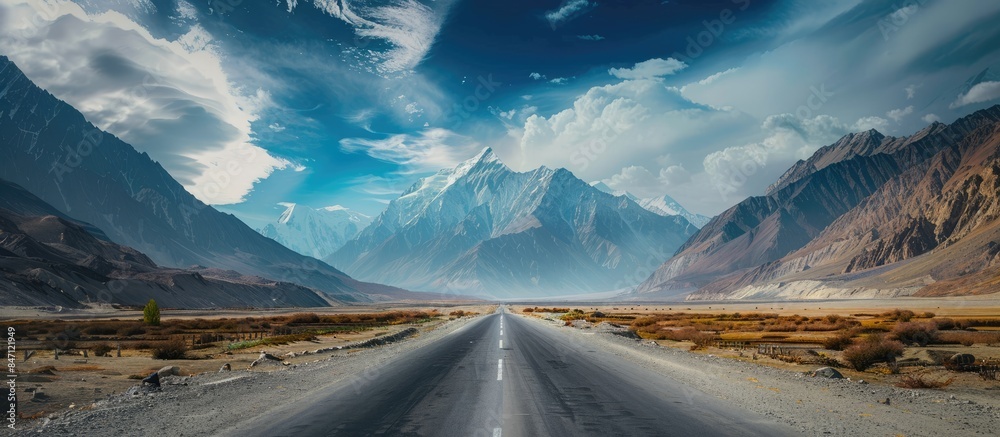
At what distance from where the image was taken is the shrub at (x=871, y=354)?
76.1 ft

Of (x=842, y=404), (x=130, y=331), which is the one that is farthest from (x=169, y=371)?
(x=130, y=331)

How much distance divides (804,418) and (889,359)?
1564 cm

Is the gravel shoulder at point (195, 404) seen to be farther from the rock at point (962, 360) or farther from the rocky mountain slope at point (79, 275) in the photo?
the rocky mountain slope at point (79, 275)

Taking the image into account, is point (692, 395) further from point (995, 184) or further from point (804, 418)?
point (995, 184)

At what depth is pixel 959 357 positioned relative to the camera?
2228cm

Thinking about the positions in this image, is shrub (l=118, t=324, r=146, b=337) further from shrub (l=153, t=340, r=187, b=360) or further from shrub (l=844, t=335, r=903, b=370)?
shrub (l=844, t=335, r=903, b=370)

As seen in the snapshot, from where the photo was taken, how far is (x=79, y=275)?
429 feet

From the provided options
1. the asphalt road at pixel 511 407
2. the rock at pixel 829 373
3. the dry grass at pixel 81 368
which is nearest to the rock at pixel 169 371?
the dry grass at pixel 81 368

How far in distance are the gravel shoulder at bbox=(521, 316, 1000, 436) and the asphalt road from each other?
3.13 ft

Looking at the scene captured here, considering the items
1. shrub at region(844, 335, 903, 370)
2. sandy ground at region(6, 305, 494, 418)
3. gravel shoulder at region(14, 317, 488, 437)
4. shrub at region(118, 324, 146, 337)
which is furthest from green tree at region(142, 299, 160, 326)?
shrub at region(844, 335, 903, 370)

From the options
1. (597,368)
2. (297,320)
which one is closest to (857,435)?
(597,368)

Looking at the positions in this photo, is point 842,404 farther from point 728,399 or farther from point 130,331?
point 130,331

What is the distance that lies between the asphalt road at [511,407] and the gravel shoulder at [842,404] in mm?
955

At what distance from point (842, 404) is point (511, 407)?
8691 millimetres
